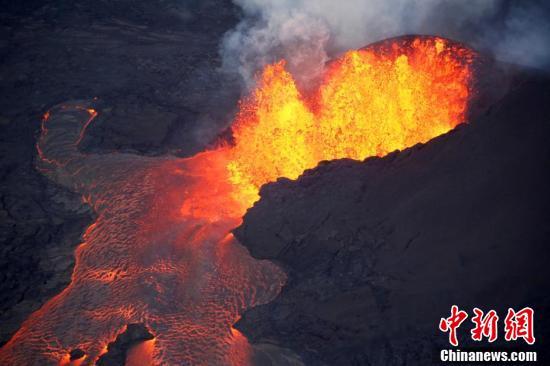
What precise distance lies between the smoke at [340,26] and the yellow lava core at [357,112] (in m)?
0.94

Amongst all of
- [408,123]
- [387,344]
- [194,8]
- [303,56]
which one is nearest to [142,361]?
[387,344]

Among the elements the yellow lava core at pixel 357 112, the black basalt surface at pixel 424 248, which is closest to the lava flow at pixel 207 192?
the yellow lava core at pixel 357 112

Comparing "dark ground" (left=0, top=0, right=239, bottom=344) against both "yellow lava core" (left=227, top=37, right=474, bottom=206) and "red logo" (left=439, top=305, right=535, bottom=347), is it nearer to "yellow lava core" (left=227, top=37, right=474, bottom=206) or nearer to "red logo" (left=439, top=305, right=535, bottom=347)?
"yellow lava core" (left=227, top=37, right=474, bottom=206)

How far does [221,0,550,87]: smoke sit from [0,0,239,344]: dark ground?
897 millimetres

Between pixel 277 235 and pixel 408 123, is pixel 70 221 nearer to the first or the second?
pixel 277 235

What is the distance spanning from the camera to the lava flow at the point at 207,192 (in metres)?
5.44

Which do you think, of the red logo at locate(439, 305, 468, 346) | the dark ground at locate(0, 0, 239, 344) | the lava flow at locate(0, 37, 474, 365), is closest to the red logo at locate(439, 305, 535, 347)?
the red logo at locate(439, 305, 468, 346)

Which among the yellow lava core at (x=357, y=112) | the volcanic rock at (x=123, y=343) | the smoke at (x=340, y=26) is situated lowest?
the volcanic rock at (x=123, y=343)

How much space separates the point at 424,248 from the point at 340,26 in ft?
24.8

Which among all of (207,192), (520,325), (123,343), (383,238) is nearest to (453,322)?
(520,325)

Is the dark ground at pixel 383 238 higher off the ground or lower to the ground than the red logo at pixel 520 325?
higher

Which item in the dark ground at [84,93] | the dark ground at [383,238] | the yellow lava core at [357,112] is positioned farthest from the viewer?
the yellow lava core at [357,112]

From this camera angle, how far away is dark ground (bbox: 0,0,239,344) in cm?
663

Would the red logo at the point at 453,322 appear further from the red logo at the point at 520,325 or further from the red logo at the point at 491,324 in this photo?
the red logo at the point at 520,325
